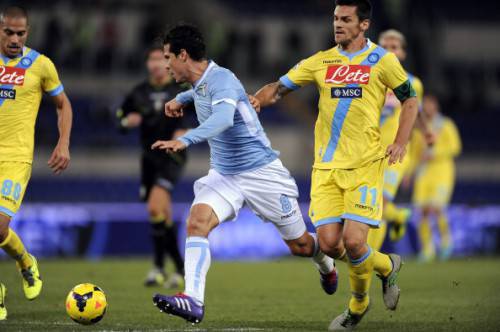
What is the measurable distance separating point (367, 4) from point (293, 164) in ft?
48.5

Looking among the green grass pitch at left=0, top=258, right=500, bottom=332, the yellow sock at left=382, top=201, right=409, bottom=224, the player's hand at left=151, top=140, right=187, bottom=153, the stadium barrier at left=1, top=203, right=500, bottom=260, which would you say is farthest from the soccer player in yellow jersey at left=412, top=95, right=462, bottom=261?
the player's hand at left=151, top=140, right=187, bottom=153

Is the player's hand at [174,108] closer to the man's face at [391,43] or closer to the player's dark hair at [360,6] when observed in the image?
the player's dark hair at [360,6]

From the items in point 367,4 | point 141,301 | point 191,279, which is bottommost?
point 141,301

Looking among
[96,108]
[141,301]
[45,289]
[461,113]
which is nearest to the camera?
[141,301]

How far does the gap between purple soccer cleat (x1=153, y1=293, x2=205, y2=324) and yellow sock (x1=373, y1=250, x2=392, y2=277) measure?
1638 millimetres

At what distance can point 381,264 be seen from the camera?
26.4 feet

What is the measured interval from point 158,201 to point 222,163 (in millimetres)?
4070

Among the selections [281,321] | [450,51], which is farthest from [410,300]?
[450,51]

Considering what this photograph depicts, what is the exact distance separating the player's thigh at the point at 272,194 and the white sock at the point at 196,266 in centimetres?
67

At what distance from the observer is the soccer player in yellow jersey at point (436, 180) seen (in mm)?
17125

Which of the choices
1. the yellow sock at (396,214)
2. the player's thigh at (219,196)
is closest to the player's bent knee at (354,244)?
the player's thigh at (219,196)

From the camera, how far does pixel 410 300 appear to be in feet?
32.8

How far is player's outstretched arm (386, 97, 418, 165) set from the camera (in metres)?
7.62

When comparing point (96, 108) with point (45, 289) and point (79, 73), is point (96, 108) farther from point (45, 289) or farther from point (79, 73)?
point (45, 289)
